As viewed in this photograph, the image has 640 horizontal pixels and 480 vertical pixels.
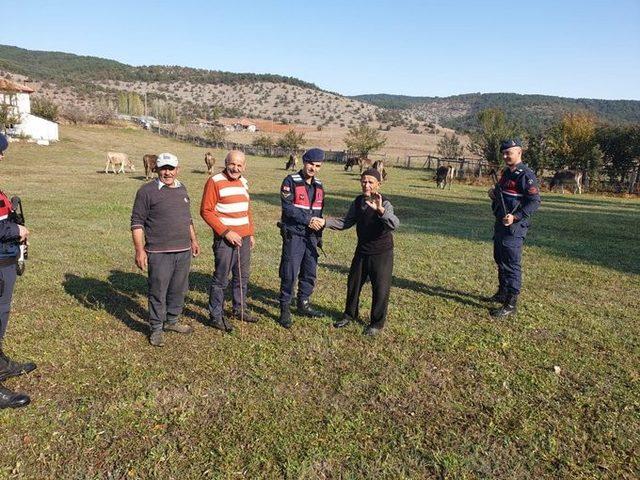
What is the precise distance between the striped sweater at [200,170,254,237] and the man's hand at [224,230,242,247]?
5 centimetres

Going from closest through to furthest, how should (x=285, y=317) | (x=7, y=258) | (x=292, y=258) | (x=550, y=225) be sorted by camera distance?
(x=7, y=258) → (x=292, y=258) → (x=285, y=317) → (x=550, y=225)

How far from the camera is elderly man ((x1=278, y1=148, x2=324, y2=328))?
5195 mm

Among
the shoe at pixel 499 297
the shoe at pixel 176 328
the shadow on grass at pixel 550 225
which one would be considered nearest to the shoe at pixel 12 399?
the shoe at pixel 176 328

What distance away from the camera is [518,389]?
4.21 metres

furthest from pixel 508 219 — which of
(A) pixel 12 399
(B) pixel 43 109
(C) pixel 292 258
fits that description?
(B) pixel 43 109

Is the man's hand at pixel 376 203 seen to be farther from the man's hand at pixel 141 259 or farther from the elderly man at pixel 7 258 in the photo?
the elderly man at pixel 7 258

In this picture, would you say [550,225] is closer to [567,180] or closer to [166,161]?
[166,161]

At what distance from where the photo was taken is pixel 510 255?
5.89 metres

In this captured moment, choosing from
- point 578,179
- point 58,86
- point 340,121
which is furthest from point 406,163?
point 58,86

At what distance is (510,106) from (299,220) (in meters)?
159

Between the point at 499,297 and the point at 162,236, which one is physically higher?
the point at 162,236

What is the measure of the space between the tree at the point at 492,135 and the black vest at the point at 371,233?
2830cm

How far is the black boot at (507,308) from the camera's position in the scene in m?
5.99

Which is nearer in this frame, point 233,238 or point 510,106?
point 233,238
